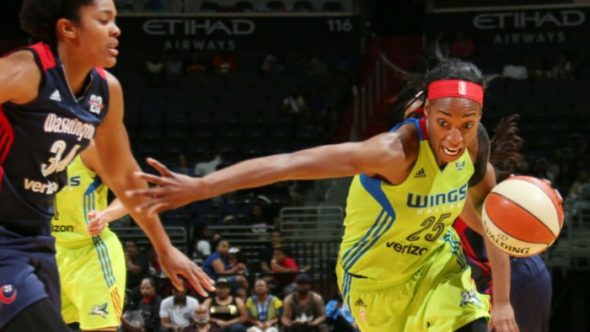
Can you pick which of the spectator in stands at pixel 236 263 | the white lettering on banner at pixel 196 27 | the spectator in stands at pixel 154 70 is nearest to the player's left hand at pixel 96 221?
the spectator in stands at pixel 236 263

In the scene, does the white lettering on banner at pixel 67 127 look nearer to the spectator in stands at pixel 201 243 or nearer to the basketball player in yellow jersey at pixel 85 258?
the basketball player in yellow jersey at pixel 85 258

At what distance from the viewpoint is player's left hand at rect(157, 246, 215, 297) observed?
13.1ft

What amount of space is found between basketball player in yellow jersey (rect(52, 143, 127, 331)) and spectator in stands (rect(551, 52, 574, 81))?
47.5ft

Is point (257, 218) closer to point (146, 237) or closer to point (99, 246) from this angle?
point (146, 237)

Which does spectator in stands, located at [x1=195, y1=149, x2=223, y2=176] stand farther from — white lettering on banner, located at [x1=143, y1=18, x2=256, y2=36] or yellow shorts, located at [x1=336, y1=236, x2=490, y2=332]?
yellow shorts, located at [x1=336, y1=236, x2=490, y2=332]

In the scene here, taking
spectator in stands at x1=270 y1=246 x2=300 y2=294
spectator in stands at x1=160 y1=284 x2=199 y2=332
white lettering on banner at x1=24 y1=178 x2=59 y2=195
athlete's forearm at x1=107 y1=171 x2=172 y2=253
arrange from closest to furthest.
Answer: white lettering on banner at x1=24 y1=178 x2=59 y2=195 < athlete's forearm at x1=107 y1=171 x2=172 y2=253 < spectator in stands at x1=160 y1=284 x2=199 y2=332 < spectator in stands at x1=270 y1=246 x2=300 y2=294

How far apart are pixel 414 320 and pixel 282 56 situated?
16126 mm

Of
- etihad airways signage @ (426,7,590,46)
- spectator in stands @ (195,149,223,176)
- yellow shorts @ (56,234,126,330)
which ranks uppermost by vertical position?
etihad airways signage @ (426,7,590,46)

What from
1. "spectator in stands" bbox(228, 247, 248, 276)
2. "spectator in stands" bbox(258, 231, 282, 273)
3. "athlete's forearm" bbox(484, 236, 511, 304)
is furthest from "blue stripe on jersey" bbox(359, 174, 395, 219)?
"spectator in stands" bbox(258, 231, 282, 273)

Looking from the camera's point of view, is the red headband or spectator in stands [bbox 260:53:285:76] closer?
the red headband

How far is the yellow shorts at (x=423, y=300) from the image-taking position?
197 inches

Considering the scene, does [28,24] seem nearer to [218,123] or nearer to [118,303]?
[118,303]

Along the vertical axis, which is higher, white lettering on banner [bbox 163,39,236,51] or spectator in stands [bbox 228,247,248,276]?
white lettering on banner [bbox 163,39,236,51]

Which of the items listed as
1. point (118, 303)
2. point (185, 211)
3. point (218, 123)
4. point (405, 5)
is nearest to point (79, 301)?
point (118, 303)
